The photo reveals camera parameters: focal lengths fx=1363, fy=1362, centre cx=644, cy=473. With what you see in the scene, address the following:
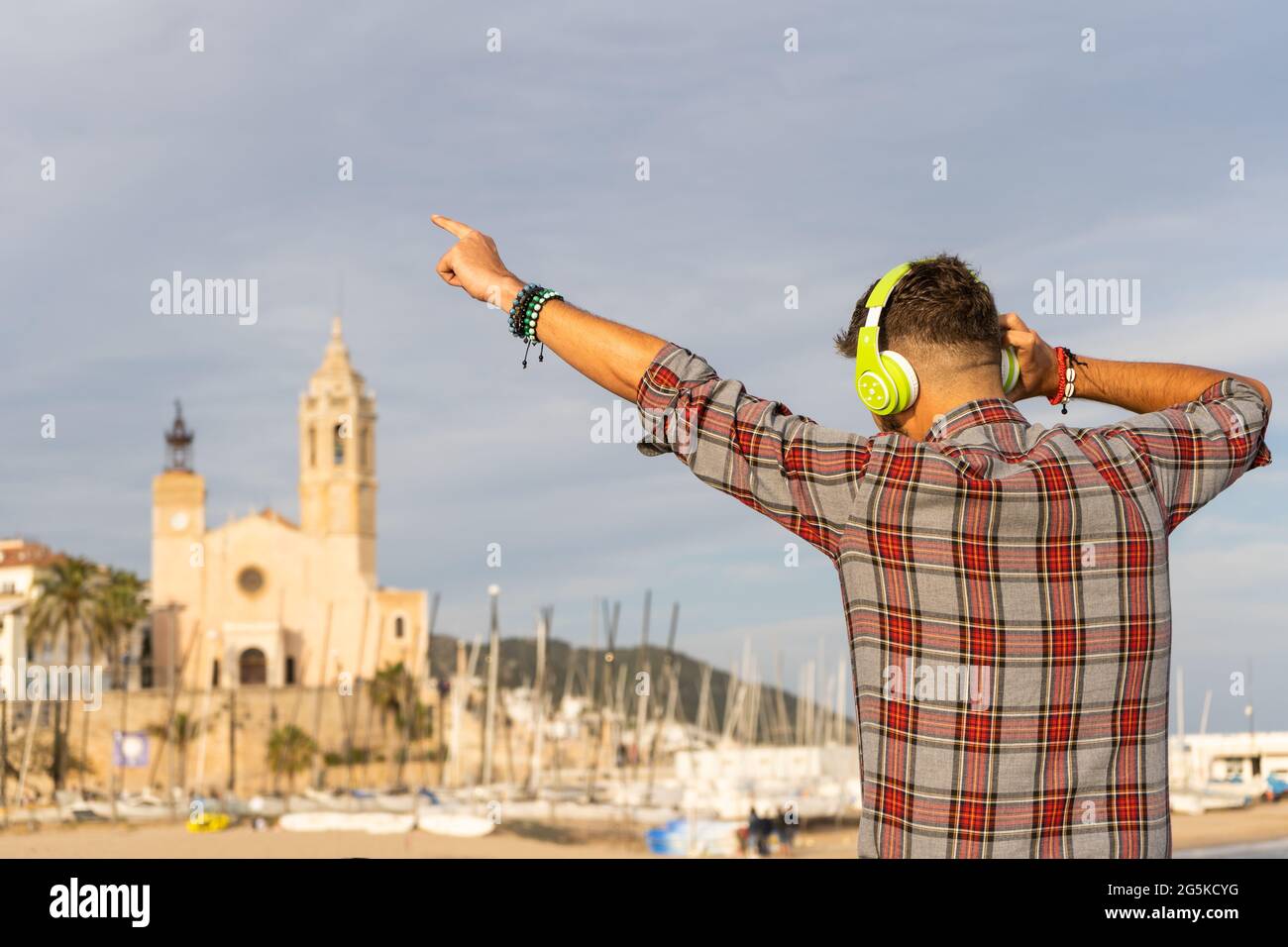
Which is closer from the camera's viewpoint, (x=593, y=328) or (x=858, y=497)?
(x=858, y=497)

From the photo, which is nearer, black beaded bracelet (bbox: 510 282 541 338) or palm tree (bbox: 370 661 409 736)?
black beaded bracelet (bbox: 510 282 541 338)

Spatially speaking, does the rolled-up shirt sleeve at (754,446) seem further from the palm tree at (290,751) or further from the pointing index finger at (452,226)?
the palm tree at (290,751)

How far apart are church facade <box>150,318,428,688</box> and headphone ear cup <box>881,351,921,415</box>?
6944 cm

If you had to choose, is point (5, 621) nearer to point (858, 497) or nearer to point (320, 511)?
point (320, 511)

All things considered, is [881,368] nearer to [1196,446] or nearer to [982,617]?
[982,617]

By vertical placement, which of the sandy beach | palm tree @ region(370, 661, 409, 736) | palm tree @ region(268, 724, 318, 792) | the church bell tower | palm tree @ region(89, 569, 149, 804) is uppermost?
the church bell tower

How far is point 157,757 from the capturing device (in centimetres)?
6588

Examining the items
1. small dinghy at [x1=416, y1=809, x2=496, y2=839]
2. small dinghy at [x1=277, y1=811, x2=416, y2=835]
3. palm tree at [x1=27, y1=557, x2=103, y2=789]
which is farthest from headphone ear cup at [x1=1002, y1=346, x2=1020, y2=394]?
palm tree at [x1=27, y1=557, x2=103, y2=789]

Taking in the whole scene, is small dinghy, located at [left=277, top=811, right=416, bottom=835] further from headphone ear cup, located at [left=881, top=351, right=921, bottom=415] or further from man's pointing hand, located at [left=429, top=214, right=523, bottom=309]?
headphone ear cup, located at [left=881, top=351, right=921, bottom=415]

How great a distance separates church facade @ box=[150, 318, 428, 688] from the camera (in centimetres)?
6981

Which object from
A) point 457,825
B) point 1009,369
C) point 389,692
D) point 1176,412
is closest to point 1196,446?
point 1176,412

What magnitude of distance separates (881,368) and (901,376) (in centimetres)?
3
